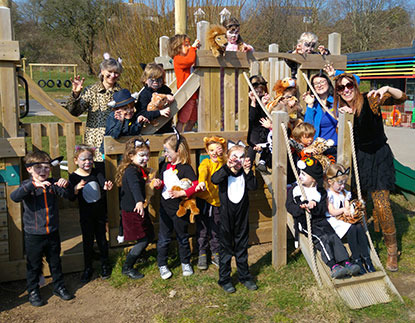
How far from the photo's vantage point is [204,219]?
4539 mm

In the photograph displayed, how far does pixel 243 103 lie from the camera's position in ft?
16.6

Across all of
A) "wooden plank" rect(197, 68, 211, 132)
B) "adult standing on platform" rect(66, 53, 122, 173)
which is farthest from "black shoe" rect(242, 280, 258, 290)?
"adult standing on platform" rect(66, 53, 122, 173)

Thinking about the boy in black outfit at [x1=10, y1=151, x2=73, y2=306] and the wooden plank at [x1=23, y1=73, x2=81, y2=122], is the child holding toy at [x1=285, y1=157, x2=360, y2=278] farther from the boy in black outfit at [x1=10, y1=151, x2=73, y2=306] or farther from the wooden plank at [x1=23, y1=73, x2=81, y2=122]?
the wooden plank at [x1=23, y1=73, x2=81, y2=122]

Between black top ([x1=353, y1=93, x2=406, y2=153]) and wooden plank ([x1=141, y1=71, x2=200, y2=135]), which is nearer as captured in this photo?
black top ([x1=353, y1=93, x2=406, y2=153])

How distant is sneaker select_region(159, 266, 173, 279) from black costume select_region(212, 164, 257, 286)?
1.75 ft

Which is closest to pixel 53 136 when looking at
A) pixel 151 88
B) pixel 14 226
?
pixel 14 226

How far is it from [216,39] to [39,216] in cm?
252

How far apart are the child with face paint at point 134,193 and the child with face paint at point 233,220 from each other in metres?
0.74

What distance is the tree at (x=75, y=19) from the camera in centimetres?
3419

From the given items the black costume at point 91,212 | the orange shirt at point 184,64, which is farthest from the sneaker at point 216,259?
the orange shirt at point 184,64

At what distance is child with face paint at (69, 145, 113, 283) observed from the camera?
4.12 meters

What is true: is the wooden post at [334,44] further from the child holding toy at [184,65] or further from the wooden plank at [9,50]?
the wooden plank at [9,50]

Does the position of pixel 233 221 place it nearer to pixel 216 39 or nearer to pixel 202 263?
pixel 202 263

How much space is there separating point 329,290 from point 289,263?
817 mm
